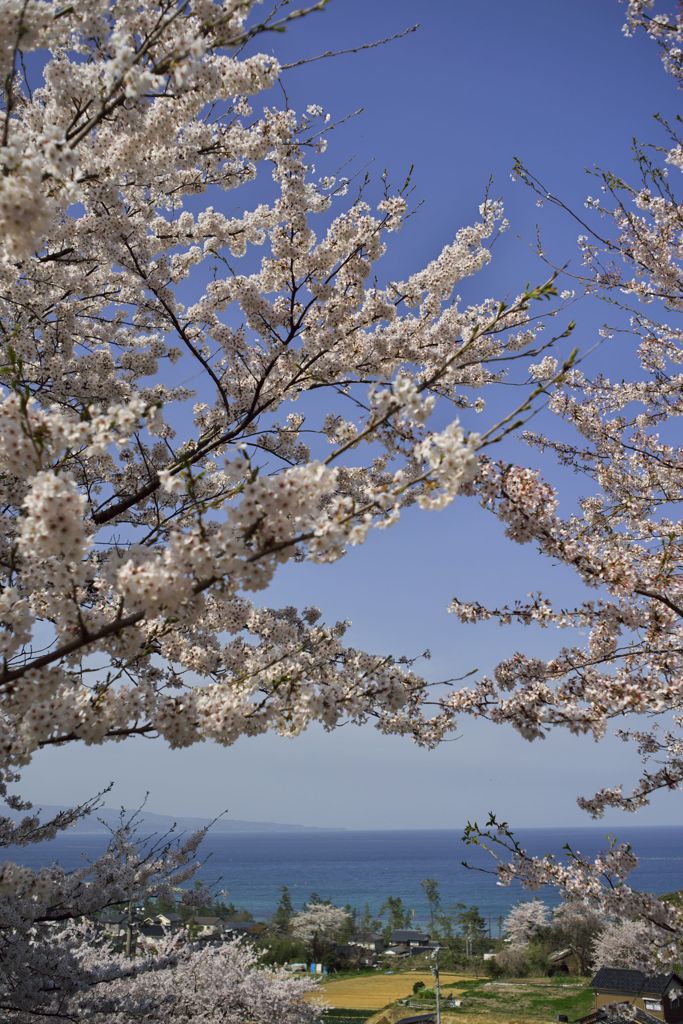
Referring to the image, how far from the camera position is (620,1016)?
24.2 metres

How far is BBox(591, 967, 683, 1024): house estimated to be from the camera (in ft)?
87.4

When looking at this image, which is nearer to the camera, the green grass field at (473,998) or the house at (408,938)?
the green grass field at (473,998)

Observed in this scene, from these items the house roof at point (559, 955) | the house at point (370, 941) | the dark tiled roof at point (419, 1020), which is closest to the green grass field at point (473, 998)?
the dark tiled roof at point (419, 1020)

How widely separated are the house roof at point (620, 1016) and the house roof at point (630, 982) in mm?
2116

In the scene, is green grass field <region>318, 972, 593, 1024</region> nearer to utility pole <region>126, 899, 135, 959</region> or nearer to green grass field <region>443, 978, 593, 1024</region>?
green grass field <region>443, 978, 593, 1024</region>

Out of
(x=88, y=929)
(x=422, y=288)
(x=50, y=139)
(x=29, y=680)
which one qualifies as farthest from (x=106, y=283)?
(x=88, y=929)

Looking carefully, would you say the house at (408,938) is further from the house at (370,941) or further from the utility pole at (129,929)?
the utility pole at (129,929)

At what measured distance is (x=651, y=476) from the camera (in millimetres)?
7754

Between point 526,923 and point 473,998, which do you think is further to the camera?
point 526,923

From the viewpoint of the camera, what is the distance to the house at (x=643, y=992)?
87.4 ft

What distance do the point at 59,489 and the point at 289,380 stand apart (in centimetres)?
407

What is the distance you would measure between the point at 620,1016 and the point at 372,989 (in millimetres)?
22725

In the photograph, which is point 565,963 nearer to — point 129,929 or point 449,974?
point 449,974

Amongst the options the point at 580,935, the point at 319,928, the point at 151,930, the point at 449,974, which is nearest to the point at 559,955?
the point at 580,935
